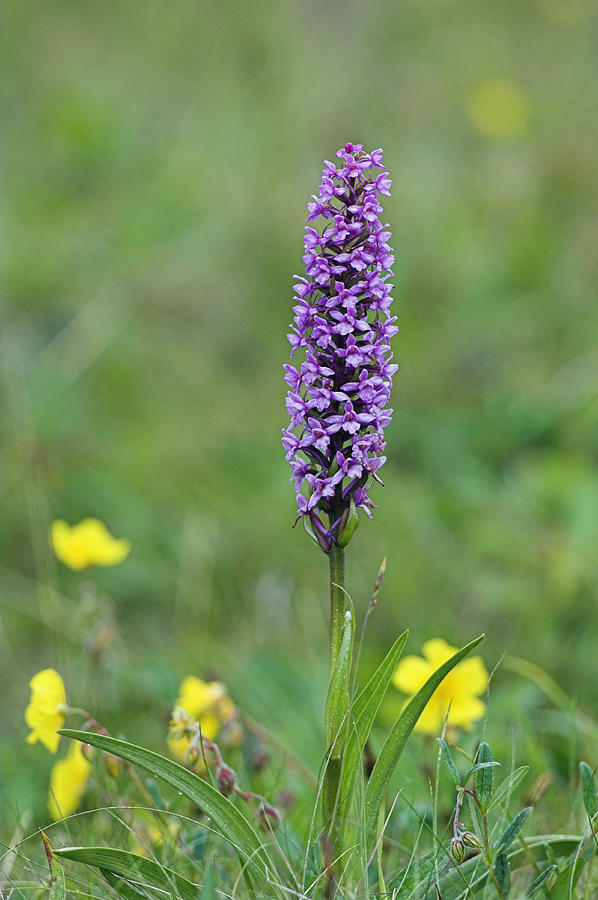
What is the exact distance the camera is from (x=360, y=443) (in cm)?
182

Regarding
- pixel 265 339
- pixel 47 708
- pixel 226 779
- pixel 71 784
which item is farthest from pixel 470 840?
pixel 265 339

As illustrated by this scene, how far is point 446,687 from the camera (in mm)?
2645

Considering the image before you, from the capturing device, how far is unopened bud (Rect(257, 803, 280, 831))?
2.00 metres

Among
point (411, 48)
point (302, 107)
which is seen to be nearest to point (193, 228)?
point (302, 107)

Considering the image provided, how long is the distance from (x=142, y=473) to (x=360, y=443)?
3486mm

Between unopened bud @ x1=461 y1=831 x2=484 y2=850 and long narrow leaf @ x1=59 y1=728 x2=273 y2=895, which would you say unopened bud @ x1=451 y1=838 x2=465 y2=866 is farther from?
long narrow leaf @ x1=59 y1=728 x2=273 y2=895

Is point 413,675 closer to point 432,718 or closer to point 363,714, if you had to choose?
point 432,718

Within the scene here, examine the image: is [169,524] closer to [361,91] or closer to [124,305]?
[124,305]

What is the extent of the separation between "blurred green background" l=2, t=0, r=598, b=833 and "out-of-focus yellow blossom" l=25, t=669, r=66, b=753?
0.68 ft

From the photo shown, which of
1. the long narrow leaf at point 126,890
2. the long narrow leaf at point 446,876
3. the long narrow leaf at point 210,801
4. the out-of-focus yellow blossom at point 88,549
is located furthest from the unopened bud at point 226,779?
the out-of-focus yellow blossom at point 88,549

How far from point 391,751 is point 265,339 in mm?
4932

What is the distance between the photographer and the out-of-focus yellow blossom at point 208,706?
257cm

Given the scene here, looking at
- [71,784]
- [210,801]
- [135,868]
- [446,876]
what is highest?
[71,784]

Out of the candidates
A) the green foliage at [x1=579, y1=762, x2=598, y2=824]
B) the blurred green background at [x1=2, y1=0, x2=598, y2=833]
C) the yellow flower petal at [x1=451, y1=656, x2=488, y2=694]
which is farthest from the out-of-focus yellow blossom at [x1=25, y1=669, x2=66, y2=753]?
the green foliage at [x1=579, y1=762, x2=598, y2=824]
